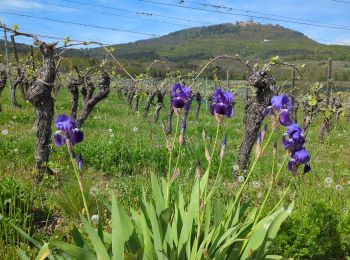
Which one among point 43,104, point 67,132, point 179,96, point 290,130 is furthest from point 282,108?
point 43,104

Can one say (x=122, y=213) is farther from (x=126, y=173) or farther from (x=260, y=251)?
(x=126, y=173)

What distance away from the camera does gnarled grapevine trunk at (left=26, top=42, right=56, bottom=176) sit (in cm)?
543

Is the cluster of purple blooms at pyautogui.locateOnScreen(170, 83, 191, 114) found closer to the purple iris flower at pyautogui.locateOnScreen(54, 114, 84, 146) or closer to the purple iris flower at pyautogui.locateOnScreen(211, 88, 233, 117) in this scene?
the purple iris flower at pyautogui.locateOnScreen(211, 88, 233, 117)

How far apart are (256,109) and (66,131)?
4.57 metres

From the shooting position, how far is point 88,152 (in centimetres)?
705

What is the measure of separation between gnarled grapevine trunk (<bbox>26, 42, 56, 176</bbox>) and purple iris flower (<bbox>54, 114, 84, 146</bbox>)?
10.6 ft

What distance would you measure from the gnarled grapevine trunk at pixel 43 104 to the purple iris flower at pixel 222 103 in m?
3.56

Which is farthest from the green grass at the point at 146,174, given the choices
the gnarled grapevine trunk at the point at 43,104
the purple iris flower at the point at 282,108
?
the purple iris flower at the point at 282,108

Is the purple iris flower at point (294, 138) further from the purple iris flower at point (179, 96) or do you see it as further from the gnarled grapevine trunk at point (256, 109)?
the gnarled grapevine trunk at point (256, 109)

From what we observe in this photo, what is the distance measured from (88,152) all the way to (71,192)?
113 inches

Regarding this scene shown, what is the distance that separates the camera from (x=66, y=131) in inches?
91.3

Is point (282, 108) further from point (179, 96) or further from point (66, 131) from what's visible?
point (66, 131)

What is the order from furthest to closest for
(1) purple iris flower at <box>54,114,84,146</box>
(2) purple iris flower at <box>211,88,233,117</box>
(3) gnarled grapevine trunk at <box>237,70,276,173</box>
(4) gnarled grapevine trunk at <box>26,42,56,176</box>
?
(3) gnarled grapevine trunk at <box>237,70,276,173</box> < (4) gnarled grapevine trunk at <box>26,42,56,176</box> < (2) purple iris flower at <box>211,88,233,117</box> < (1) purple iris flower at <box>54,114,84,146</box>

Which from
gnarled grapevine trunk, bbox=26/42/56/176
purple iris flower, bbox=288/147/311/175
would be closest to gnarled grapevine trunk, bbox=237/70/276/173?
gnarled grapevine trunk, bbox=26/42/56/176
